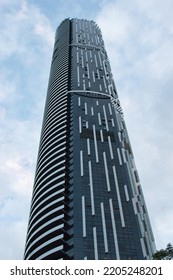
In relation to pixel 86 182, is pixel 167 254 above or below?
below

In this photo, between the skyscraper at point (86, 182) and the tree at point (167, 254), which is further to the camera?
the skyscraper at point (86, 182)

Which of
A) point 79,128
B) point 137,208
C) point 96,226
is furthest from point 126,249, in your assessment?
point 79,128

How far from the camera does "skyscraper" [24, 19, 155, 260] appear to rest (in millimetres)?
88375

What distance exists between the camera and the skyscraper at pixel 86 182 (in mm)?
88375

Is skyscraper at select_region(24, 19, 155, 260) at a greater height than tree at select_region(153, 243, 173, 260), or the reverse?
skyscraper at select_region(24, 19, 155, 260)

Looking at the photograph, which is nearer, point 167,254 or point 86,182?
point 167,254

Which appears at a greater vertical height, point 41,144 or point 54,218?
point 41,144

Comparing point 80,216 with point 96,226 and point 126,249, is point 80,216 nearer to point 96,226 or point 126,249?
point 96,226

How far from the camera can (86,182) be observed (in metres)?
104

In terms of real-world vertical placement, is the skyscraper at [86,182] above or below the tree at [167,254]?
above

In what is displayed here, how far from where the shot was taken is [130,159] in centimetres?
12000

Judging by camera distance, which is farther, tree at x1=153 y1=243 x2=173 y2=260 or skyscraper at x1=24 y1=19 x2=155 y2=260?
skyscraper at x1=24 y1=19 x2=155 y2=260
